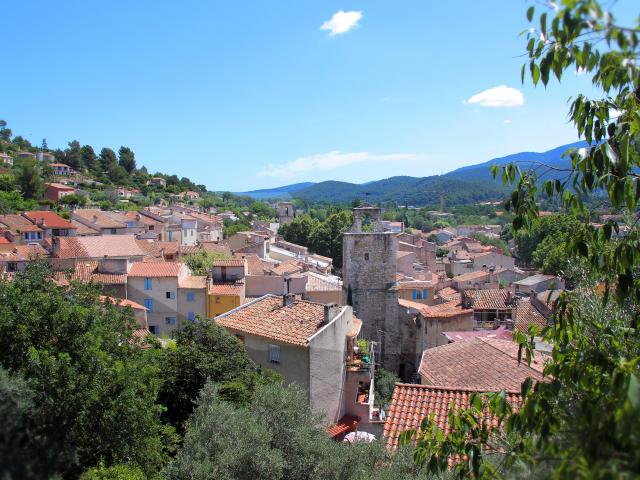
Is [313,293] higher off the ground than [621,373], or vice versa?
[621,373]

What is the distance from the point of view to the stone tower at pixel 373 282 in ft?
86.8

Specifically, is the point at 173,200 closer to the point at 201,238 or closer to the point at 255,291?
the point at 201,238

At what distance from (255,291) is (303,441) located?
62.0 feet

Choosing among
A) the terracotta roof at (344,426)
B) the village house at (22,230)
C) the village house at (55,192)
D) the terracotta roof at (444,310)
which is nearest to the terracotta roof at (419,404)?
the terracotta roof at (344,426)

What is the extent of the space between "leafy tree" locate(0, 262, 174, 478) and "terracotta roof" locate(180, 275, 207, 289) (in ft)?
49.2

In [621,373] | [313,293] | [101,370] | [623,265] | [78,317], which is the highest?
[623,265]

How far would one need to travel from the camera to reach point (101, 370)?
991cm

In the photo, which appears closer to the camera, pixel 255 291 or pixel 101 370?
pixel 101 370

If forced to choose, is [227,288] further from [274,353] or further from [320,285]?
[274,353]

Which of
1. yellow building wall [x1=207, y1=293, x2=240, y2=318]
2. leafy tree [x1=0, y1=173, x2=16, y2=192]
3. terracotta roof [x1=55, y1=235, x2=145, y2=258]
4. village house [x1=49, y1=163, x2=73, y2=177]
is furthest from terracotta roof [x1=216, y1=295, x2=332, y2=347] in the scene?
village house [x1=49, y1=163, x2=73, y2=177]

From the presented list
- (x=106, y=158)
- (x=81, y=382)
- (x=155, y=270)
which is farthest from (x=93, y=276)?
(x=106, y=158)

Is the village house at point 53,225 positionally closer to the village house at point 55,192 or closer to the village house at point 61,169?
the village house at point 55,192

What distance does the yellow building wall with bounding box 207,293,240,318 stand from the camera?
2673cm

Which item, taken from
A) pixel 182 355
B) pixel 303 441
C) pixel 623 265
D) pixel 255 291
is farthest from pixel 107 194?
pixel 623 265
